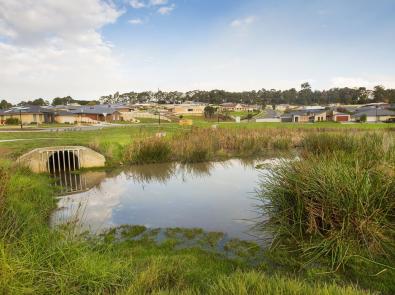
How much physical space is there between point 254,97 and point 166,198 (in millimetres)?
112680

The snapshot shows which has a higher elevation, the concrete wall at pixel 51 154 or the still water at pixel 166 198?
the concrete wall at pixel 51 154

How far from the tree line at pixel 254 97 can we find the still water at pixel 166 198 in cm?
9241

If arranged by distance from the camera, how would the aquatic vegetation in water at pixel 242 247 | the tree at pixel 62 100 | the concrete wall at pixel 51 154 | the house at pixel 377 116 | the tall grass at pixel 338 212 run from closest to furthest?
the tall grass at pixel 338 212 → the aquatic vegetation in water at pixel 242 247 → the concrete wall at pixel 51 154 → the house at pixel 377 116 → the tree at pixel 62 100

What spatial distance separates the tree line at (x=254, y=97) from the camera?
105 meters

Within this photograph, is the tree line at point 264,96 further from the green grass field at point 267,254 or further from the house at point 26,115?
the green grass field at point 267,254

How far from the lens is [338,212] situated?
5.73 metres

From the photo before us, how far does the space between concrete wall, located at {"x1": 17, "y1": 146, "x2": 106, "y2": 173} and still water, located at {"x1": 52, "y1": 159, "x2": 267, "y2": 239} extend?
42.9 inches

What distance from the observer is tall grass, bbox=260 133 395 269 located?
556 centimetres

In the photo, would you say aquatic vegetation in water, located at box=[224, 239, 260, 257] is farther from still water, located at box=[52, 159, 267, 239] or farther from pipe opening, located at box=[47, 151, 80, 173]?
pipe opening, located at box=[47, 151, 80, 173]

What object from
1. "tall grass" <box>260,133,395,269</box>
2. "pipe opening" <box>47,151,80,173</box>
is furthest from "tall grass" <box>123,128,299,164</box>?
"tall grass" <box>260,133,395,269</box>

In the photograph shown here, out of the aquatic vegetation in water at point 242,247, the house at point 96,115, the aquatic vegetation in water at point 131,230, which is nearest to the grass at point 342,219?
the aquatic vegetation in water at point 242,247

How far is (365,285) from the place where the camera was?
4.86 meters

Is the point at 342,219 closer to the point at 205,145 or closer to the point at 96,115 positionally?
the point at 205,145

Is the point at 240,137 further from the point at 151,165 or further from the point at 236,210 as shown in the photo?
the point at 236,210
